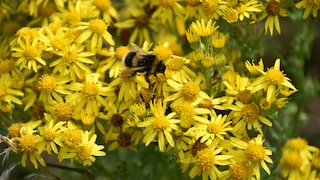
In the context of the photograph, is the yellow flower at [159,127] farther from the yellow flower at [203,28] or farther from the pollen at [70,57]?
the pollen at [70,57]

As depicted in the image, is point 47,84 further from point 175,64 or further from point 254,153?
point 254,153

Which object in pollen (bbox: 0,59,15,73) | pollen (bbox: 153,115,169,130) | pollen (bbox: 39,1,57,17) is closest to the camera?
pollen (bbox: 153,115,169,130)

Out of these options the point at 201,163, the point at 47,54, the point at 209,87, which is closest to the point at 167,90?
the point at 209,87

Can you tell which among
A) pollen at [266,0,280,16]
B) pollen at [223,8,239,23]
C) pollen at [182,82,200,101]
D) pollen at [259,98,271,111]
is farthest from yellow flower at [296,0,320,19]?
pollen at [182,82,200,101]

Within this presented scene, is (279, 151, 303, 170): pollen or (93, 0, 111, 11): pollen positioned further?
(93, 0, 111, 11): pollen

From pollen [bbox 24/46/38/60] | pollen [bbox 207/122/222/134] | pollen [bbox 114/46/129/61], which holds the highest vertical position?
pollen [bbox 24/46/38/60]

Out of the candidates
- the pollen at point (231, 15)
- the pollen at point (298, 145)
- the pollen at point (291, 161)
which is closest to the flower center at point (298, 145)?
the pollen at point (298, 145)

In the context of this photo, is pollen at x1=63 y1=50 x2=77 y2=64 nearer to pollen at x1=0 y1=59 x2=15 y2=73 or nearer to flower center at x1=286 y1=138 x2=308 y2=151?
pollen at x1=0 y1=59 x2=15 y2=73

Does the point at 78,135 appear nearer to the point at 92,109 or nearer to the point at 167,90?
the point at 92,109
